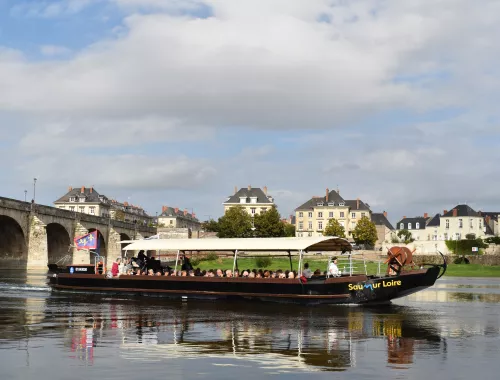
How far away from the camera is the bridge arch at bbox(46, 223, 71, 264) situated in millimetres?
90812

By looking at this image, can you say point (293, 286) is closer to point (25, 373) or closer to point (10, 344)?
point (10, 344)

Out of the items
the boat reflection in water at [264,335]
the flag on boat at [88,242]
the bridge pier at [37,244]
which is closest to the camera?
the boat reflection in water at [264,335]

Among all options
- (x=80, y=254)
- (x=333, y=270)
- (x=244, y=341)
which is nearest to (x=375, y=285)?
(x=333, y=270)

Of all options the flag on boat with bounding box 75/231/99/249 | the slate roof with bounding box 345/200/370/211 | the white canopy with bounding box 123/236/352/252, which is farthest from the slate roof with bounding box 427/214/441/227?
the white canopy with bounding box 123/236/352/252

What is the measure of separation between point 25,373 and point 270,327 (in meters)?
9.29

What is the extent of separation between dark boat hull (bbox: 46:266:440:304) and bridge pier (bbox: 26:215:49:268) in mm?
45036

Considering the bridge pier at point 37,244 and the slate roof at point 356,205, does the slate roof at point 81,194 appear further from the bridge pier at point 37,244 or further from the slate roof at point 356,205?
the bridge pier at point 37,244

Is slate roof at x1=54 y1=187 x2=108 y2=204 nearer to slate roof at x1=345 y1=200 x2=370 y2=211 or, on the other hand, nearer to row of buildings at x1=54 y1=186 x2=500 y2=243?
row of buildings at x1=54 y1=186 x2=500 y2=243

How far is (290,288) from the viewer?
2902 centimetres

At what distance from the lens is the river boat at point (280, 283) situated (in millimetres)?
28203

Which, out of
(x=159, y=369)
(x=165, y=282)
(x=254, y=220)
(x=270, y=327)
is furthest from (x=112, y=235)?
(x=159, y=369)

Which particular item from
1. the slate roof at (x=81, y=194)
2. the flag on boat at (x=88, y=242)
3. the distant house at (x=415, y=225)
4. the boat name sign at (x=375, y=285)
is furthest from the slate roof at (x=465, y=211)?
the boat name sign at (x=375, y=285)

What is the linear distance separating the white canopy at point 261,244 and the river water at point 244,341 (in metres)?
2.44

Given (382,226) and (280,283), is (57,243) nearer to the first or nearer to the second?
(280,283)
